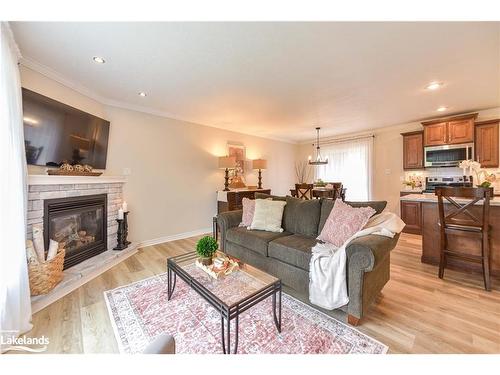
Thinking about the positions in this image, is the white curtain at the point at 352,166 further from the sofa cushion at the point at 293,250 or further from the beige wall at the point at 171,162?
the sofa cushion at the point at 293,250

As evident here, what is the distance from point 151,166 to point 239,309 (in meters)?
3.16

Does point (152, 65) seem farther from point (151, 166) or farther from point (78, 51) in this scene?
point (151, 166)

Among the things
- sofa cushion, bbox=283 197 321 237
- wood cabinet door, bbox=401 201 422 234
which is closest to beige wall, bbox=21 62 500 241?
wood cabinet door, bbox=401 201 422 234

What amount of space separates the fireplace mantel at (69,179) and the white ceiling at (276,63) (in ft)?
4.00

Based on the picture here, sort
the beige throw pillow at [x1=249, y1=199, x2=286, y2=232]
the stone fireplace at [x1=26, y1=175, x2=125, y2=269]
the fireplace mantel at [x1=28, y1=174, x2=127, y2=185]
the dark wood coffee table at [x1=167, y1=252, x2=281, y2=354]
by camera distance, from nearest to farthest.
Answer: the dark wood coffee table at [x1=167, y1=252, x2=281, y2=354]
the fireplace mantel at [x1=28, y1=174, x2=127, y2=185]
the stone fireplace at [x1=26, y1=175, x2=125, y2=269]
the beige throw pillow at [x1=249, y1=199, x2=286, y2=232]

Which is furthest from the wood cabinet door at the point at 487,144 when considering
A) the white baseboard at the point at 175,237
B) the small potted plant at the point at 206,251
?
the white baseboard at the point at 175,237

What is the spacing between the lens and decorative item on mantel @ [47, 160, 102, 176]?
236cm

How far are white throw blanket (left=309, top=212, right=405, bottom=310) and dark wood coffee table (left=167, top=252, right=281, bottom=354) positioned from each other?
0.40 metres

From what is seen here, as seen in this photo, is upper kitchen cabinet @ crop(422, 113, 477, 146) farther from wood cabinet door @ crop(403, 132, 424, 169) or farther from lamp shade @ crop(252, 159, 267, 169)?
lamp shade @ crop(252, 159, 267, 169)

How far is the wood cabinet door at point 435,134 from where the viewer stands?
390 centimetres

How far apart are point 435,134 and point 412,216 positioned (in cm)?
164
